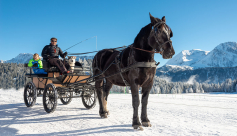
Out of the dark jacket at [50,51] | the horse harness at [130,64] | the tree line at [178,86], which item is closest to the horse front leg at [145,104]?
the horse harness at [130,64]

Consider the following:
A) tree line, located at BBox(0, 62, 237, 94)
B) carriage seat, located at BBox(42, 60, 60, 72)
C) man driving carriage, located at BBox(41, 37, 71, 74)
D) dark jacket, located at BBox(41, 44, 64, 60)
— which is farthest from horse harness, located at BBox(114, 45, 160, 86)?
tree line, located at BBox(0, 62, 237, 94)

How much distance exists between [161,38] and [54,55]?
6410 millimetres

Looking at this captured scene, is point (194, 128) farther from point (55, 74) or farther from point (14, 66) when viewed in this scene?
point (14, 66)

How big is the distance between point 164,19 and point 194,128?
352 cm

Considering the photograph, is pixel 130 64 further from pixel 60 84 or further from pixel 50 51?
pixel 50 51

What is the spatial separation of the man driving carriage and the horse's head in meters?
4.73

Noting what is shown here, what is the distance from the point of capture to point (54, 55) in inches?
372

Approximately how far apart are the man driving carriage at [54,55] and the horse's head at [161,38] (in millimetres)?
4730

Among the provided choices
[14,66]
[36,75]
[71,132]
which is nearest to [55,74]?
[36,75]

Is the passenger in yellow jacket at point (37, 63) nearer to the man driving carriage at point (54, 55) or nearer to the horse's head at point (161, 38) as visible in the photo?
the man driving carriage at point (54, 55)

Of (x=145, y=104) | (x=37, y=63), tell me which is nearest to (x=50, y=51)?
(x=37, y=63)

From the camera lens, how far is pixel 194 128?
220 inches

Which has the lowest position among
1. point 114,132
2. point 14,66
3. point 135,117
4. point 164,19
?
point 114,132

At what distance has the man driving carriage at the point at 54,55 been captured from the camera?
334 inches
